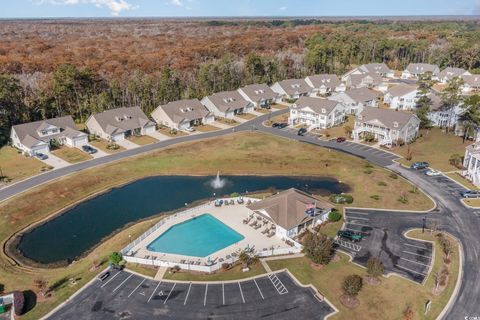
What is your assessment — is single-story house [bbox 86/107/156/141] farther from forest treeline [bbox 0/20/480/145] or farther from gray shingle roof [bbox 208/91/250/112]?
gray shingle roof [bbox 208/91/250/112]

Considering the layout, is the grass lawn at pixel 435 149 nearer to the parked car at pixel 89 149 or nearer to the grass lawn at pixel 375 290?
the grass lawn at pixel 375 290

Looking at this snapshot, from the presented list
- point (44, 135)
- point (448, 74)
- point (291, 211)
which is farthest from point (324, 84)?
point (44, 135)

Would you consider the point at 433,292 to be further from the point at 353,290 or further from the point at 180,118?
the point at 180,118

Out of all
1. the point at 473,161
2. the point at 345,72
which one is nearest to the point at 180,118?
the point at 473,161

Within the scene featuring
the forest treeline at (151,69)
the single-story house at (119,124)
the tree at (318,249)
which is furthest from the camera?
the forest treeline at (151,69)

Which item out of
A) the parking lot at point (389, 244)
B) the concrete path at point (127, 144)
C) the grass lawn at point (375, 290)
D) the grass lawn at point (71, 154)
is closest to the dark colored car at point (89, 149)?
the grass lawn at point (71, 154)

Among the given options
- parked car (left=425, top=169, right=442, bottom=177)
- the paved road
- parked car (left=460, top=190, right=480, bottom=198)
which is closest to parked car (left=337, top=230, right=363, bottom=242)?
the paved road

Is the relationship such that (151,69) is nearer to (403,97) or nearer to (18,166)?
(18,166)
